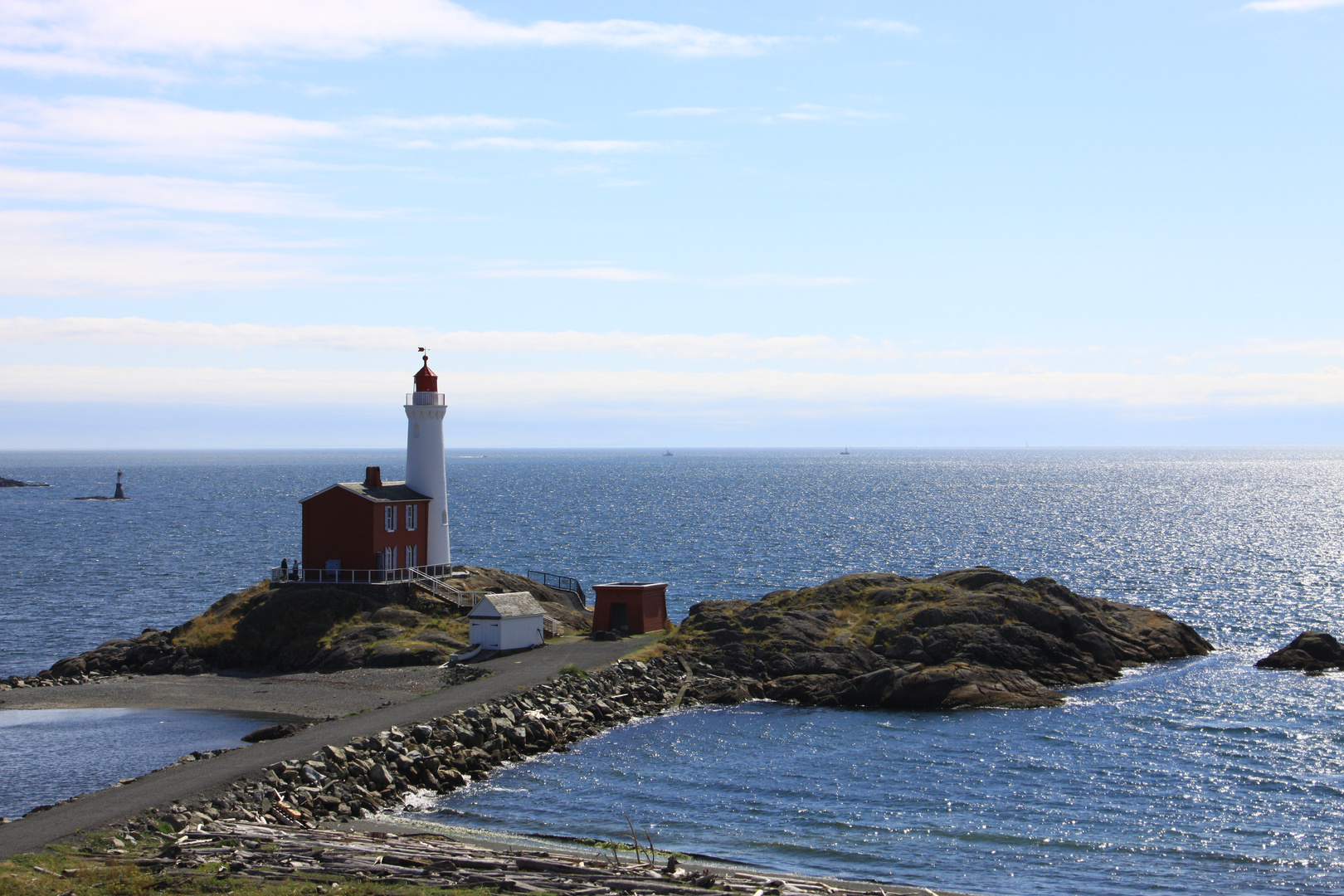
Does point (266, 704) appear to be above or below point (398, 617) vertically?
below

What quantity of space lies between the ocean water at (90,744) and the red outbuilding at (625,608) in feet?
49.7

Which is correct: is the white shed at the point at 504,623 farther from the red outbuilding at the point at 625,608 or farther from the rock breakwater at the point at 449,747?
the rock breakwater at the point at 449,747

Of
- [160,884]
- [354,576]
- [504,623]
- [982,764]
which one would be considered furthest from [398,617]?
[160,884]

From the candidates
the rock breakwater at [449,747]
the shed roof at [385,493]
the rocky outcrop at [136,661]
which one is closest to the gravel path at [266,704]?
the rock breakwater at [449,747]

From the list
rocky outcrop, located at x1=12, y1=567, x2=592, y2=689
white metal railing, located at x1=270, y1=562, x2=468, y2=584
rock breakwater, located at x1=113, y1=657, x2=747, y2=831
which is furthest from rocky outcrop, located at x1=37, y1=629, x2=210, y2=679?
rock breakwater, located at x1=113, y1=657, x2=747, y2=831

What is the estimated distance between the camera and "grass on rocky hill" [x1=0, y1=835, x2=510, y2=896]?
61.6 ft

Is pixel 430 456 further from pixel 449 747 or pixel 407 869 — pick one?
pixel 407 869

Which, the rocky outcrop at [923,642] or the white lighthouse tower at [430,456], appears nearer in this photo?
the rocky outcrop at [923,642]

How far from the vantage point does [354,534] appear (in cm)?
5056

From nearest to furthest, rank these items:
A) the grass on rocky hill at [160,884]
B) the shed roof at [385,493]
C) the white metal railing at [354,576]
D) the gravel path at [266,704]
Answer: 1. the grass on rocky hill at [160,884]
2. the gravel path at [266,704]
3. the white metal railing at [354,576]
4. the shed roof at [385,493]

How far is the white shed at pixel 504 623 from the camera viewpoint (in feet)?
146

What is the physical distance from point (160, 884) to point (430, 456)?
35.6 meters

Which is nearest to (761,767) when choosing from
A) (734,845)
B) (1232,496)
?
(734,845)

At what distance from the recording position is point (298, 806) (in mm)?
26906
